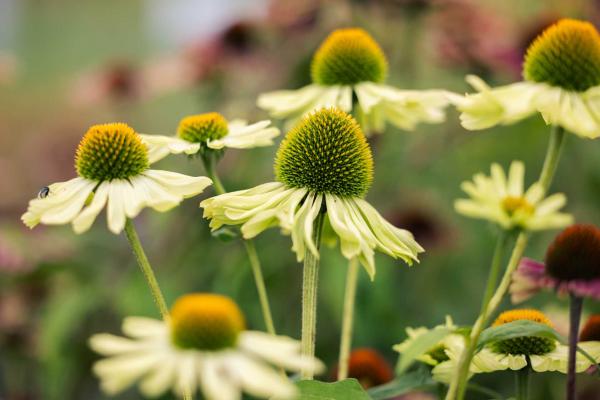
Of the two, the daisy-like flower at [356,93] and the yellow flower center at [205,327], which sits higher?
the daisy-like flower at [356,93]

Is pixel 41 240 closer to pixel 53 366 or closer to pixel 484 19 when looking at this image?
pixel 53 366

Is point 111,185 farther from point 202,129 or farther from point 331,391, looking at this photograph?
point 331,391

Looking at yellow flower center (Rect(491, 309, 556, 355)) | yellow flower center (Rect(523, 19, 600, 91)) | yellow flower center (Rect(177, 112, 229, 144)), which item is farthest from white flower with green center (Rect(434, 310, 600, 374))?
yellow flower center (Rect(177, 112, 229, 144))

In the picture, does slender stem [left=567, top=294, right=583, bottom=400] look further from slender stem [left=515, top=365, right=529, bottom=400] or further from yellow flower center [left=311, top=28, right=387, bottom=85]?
yellow flower center [left=311, top=28, right=387, bottom=85]

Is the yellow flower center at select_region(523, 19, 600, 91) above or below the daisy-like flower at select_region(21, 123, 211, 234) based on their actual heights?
above

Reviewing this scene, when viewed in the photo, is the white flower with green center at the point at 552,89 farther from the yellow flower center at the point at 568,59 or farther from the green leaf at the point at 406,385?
the green leaf at the point at 406,385

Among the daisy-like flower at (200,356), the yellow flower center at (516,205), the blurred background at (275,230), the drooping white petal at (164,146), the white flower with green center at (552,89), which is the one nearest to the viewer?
the daisy-like flower at (200,356)

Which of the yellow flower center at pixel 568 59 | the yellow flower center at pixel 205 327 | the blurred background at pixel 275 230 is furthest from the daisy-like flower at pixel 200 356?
the blurred background at pixel 275 230
